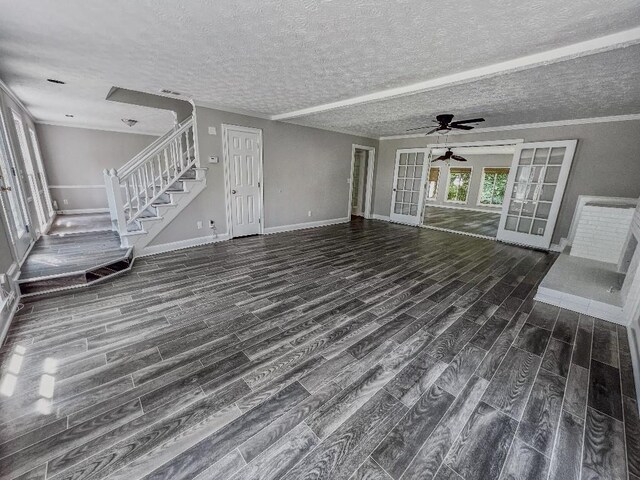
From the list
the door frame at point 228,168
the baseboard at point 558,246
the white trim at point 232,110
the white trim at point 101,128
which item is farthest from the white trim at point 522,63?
the white trim at point 101,128

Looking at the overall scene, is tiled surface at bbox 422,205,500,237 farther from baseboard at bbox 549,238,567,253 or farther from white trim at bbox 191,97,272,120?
white trim at bbox 191,97,272,120

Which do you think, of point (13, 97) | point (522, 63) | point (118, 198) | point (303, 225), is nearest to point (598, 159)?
point (522, 63)

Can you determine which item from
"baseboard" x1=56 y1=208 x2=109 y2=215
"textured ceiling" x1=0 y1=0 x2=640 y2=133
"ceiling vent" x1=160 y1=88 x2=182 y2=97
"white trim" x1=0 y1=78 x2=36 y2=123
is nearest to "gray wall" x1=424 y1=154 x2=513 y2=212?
"textured ceiling" x1=0 y1=0 x2=640 y2=133

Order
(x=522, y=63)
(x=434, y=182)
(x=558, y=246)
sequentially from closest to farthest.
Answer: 1. (x=522, y=63)
2. (x=558, y=246)
3. (x=434, y=182)

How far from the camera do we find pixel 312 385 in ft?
5.91

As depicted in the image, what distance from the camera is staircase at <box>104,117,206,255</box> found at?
13.0 ft

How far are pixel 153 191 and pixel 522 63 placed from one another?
5193 millimetres

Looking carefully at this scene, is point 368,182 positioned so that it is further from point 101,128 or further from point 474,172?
point 101,128

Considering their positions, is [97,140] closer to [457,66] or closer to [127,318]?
[127,318]

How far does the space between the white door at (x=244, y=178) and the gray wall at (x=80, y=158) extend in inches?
196

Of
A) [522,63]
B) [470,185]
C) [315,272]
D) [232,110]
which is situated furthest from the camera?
[470,185]

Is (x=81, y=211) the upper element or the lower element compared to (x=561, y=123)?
lower

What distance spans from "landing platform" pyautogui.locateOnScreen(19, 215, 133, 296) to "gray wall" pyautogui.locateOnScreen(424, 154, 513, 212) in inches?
486

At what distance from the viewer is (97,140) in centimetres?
721
